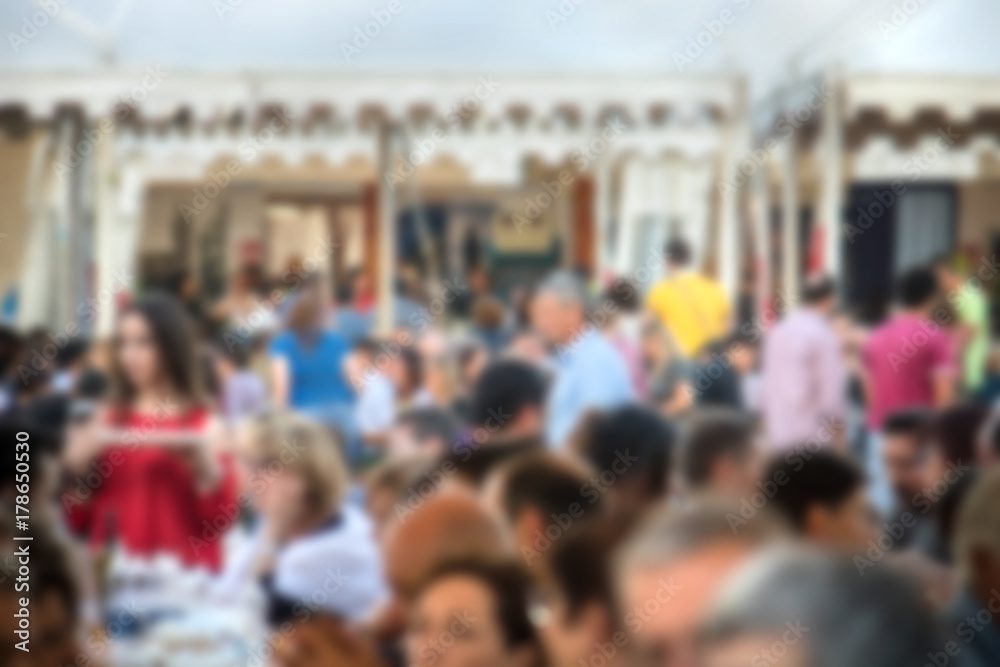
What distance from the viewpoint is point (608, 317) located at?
7.84 ft

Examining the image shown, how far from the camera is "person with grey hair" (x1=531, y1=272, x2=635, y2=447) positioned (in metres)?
2.36

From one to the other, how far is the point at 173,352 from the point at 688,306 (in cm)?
93

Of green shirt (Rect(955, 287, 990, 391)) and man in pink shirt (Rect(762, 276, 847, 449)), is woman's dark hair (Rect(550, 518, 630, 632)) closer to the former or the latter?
man in pink shirt (Rect(762, 276, 847, 449))

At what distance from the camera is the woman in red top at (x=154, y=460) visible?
234 centimetres

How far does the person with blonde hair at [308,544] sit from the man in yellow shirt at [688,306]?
64 centimetres

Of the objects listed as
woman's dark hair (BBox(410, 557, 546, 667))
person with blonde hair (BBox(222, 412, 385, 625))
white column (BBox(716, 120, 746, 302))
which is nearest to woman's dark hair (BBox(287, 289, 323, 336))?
person with blonde hair (BBox(222, 412, 385, 625))

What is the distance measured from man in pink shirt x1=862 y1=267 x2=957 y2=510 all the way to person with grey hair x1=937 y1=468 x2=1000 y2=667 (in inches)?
7.1

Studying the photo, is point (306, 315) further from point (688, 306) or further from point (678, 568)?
point (678, 568)

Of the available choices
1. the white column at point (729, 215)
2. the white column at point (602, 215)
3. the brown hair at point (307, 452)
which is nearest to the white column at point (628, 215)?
the white column at point (602, 215)

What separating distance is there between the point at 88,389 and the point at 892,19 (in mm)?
1602

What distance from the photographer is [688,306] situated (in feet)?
7.84

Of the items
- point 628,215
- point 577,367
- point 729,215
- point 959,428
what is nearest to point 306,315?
point 577,367

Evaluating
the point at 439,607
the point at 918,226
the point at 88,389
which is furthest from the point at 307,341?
the point at 918,226

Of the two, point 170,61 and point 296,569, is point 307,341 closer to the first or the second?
point 296,569
